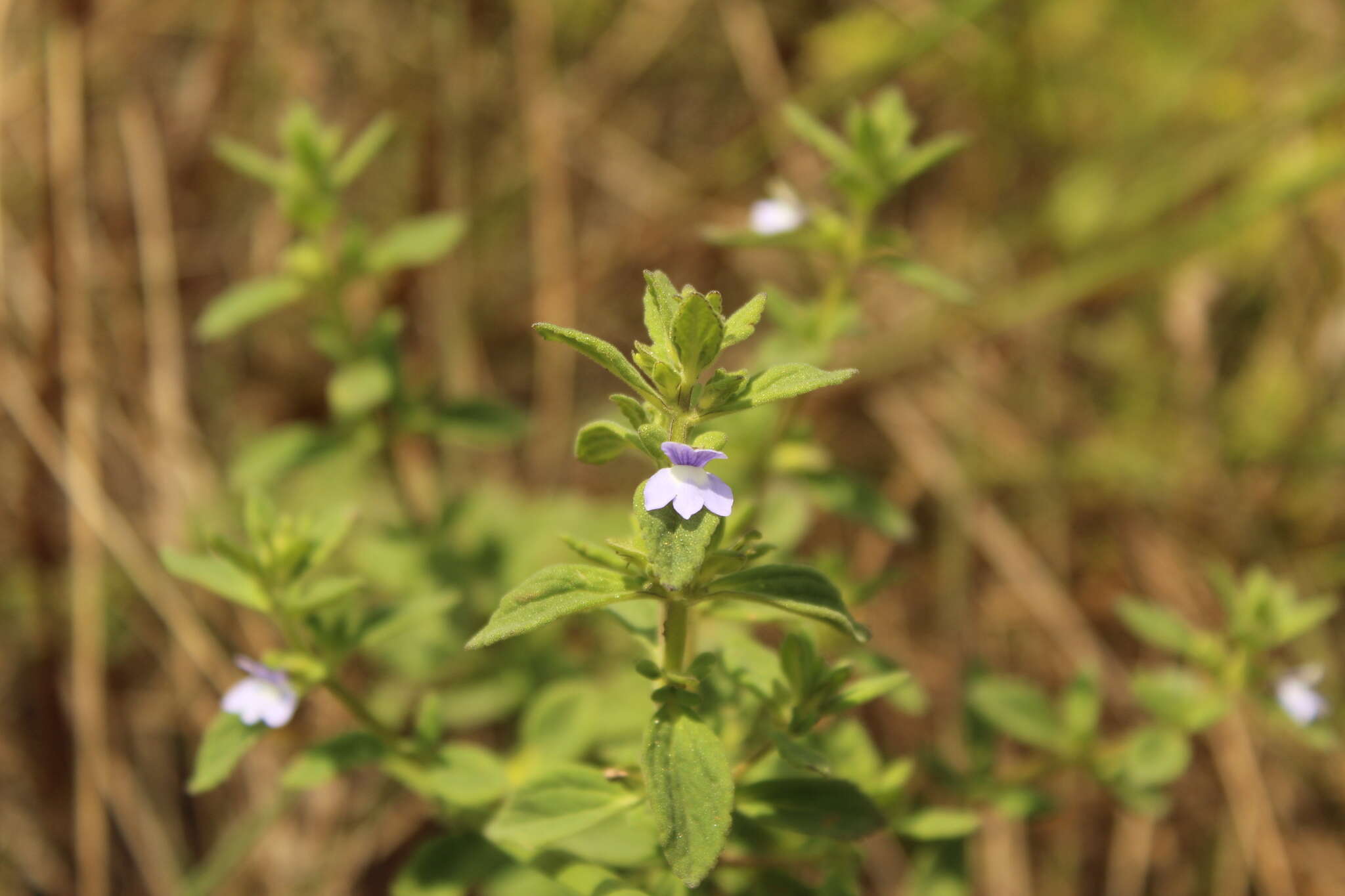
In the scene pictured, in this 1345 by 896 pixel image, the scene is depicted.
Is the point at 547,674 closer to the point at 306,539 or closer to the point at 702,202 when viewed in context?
the point at 306,539

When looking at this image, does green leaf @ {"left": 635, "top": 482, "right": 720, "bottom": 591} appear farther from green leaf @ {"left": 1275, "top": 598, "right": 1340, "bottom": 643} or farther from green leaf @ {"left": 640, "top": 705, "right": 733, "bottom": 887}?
green leaf @ {"left": 1275, "top": 598, "right": 1340, "bottom": 643}

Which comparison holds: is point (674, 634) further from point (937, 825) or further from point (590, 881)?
point (937, 825)

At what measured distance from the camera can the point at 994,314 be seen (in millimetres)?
4488

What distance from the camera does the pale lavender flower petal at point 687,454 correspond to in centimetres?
165

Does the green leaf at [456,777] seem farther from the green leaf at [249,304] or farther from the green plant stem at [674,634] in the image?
the green leaf at [249,304]

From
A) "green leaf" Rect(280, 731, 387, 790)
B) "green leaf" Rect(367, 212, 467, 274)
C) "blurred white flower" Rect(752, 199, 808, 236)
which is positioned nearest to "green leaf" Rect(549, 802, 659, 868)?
"green leaf" Rect(280, 731, 387, 790)

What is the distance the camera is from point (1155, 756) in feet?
8.89

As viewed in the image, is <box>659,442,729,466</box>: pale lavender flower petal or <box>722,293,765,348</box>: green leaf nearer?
<box>659,442,729,466</box>: pale lavender flower petal

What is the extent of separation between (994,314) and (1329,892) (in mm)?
2362

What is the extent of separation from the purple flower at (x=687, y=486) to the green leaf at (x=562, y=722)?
123 centimetres

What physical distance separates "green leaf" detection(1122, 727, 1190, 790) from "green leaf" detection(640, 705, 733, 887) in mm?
1353

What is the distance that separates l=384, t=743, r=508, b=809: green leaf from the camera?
2361 mm

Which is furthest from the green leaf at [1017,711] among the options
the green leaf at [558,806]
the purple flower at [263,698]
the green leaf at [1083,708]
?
the purple flower at [263,698]

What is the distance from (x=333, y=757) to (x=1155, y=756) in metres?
1.94
